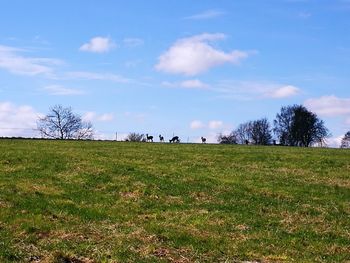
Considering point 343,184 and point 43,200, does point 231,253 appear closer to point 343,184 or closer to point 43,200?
point 43,200

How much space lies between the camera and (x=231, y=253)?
13672mm

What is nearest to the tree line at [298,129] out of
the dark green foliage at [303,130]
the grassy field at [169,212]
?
the dark green foliage at [303,130]

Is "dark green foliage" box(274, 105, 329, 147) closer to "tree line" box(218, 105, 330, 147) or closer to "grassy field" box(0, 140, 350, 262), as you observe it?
"tree line" box(218, 105, 330, 147)

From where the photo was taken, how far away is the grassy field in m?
13.6

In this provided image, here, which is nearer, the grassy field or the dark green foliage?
the grassy field

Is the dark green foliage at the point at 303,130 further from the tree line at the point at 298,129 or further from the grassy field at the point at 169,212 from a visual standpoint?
the grassy field at the point at 169,212

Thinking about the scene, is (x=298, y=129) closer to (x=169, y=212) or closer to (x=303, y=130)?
(x=303, y=130)

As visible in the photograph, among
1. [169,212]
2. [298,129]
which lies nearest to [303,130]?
[298,129]

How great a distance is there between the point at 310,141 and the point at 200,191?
107692 millimetres

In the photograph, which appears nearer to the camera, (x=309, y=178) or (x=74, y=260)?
(x=74, y=260)

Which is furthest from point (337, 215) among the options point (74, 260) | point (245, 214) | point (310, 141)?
point (310, 141)

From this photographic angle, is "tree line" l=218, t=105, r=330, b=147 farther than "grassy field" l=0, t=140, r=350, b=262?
Yes

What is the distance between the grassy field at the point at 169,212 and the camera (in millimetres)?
13641

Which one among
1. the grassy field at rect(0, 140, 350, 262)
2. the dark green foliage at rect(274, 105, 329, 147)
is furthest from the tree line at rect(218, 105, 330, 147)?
the grassy field at rect(0, 140, 350, 262)
